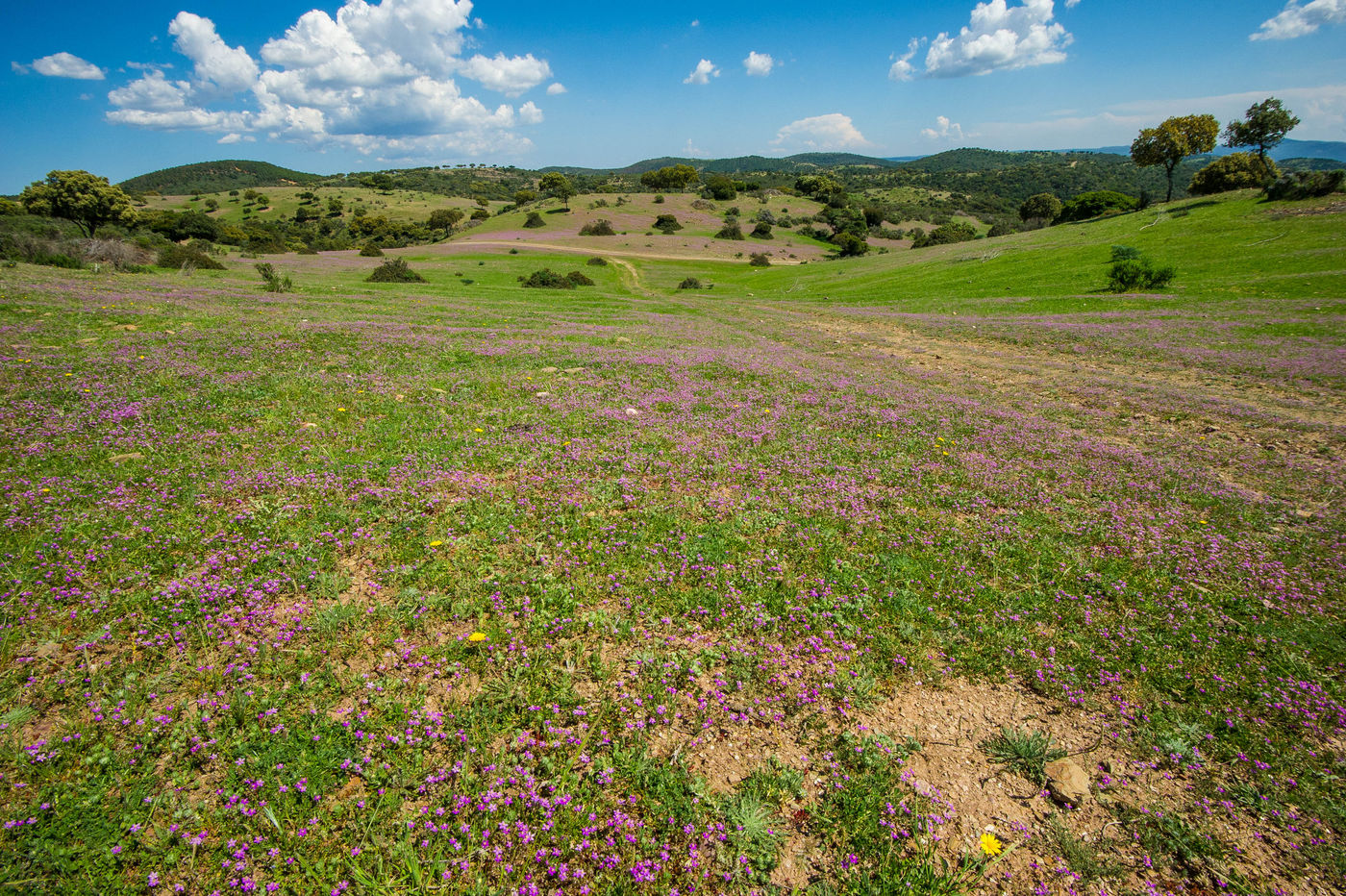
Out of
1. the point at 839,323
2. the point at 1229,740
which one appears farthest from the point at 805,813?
the point at 839,323

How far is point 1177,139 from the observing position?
80875 mm

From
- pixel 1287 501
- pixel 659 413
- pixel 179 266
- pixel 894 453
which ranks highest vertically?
pixel 179 266

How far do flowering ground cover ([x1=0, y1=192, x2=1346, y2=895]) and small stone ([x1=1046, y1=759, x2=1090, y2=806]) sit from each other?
0.06 metres

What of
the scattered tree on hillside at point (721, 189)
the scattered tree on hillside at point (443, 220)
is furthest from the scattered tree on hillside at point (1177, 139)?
the scattered tree on hillside at point (443, 220)

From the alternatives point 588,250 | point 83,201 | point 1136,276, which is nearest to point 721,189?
point 588,250

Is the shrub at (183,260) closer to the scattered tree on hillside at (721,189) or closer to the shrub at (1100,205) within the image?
the shrub at (1100,205)

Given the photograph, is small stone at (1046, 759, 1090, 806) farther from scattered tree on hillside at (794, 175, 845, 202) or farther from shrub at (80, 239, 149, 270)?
scattered tree on hillside at (794, 175, 845, 202)

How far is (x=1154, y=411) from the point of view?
17906 millimetres

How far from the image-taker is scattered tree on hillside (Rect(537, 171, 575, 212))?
138113 millimetres

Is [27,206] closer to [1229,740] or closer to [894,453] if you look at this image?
[894,453]

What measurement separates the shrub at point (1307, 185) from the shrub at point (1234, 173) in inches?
571

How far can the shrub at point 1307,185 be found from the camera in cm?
5556

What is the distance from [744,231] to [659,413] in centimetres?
11631

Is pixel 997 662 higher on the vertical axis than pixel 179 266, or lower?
lower
